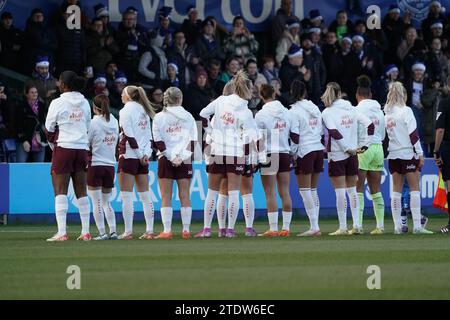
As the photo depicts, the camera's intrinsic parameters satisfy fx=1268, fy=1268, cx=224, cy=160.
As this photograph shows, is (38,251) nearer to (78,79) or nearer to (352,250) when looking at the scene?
(78,79)

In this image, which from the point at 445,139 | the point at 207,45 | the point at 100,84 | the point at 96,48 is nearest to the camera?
the point at 445,139

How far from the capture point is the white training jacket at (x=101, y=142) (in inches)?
775

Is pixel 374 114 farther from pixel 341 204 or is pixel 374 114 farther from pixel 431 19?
pixel 431 19

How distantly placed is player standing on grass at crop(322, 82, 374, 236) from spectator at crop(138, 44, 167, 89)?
809 centimetres

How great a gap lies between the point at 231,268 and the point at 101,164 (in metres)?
5.44

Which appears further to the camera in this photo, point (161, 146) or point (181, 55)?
point (181, 55)

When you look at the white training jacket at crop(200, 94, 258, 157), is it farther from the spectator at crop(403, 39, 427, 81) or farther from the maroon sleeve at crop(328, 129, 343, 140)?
the spectator at crop(403, 39, 427, 81)

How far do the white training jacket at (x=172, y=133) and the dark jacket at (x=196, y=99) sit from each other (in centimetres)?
790

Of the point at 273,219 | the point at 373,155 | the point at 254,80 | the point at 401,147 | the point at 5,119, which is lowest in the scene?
the point at 273,219

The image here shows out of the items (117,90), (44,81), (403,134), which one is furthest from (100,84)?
(403,134)

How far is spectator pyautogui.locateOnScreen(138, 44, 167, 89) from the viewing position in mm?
28219

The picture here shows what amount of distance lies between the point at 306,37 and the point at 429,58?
11.0 ft

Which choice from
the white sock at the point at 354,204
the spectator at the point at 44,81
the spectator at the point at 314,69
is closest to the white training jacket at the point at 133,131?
the white sock at the point at 354,204

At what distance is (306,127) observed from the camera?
67.6ft
